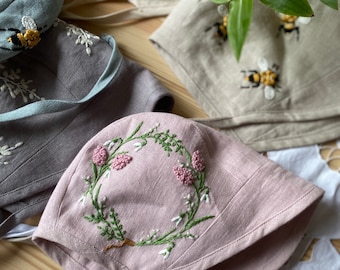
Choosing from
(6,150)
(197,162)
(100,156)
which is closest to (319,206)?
(197,162)

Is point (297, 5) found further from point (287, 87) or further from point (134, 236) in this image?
point (134, 236)

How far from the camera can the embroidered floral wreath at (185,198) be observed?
585mm

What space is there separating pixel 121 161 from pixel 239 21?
0.21 metres

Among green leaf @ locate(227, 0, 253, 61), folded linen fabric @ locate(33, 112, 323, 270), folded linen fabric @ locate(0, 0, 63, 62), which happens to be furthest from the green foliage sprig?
folded linen fabric @ locate(0, 0, 63, 62)

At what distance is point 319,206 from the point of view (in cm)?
64

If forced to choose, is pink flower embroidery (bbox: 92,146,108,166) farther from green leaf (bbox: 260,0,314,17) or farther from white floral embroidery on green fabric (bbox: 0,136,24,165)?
green leaf (bbox: 260,0,314,17)

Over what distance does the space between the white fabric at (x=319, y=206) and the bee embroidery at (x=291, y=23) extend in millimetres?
153

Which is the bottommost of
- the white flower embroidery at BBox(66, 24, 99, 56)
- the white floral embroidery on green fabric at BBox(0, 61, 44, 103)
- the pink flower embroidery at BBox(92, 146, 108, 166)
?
the pink flower embroidery at BBox(92, 146, 108, 166)

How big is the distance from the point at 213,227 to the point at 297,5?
254 millimetres

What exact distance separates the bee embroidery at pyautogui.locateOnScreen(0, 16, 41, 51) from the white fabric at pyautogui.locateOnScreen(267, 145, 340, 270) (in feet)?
1.09

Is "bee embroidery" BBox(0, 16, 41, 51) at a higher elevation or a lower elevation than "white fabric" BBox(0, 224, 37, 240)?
higher

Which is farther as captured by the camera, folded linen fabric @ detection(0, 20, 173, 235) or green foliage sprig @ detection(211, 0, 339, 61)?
folded linen fabric @ detection(0, 20, 173, 235)

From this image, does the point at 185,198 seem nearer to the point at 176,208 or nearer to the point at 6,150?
the point at 176,208

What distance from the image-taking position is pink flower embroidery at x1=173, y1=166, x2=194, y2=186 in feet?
1.93
